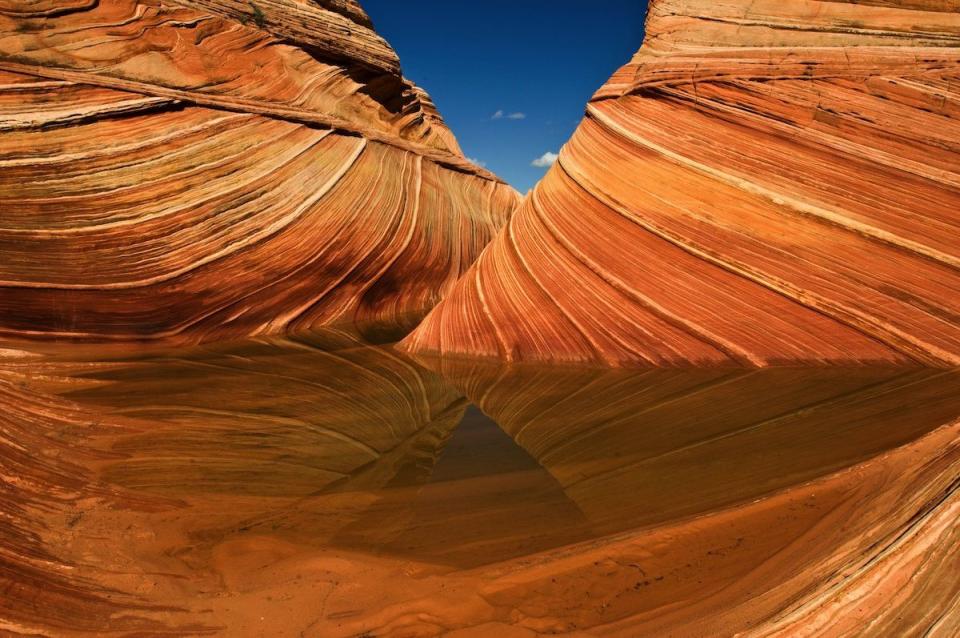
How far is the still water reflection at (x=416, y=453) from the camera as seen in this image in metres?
1.54

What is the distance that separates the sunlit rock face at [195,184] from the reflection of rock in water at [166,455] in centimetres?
85

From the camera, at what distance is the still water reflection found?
1.54 meters

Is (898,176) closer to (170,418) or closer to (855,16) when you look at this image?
(855,16)

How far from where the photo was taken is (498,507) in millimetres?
1703

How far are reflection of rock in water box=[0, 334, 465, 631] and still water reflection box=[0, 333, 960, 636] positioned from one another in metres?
0.01

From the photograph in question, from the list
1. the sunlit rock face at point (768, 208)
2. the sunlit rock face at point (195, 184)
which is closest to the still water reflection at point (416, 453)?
the sunlit rock face at point (768, 208)

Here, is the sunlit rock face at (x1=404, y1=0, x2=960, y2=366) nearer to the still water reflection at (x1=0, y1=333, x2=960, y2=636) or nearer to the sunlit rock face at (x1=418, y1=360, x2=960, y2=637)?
the still water reflection at (x1=0, y1=333, x2=960, y2=636)

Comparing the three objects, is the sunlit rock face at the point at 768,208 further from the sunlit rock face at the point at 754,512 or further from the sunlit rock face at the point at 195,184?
the sunlit rock face at the point at 195,184

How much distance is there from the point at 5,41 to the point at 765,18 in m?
5.58

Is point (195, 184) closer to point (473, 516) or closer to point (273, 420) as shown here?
point (273, 420)

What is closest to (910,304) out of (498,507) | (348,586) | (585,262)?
(585,262)

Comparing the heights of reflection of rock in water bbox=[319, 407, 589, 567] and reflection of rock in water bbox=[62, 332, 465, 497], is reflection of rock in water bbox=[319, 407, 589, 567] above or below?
below

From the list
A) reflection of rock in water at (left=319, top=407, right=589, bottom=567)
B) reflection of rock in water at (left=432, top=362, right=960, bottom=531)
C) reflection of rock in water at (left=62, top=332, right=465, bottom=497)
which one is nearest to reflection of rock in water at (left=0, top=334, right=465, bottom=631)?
reflection of rock in water at (left=62, top=332, right=465, bottom=497)

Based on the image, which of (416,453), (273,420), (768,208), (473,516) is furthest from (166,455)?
(768,208)
